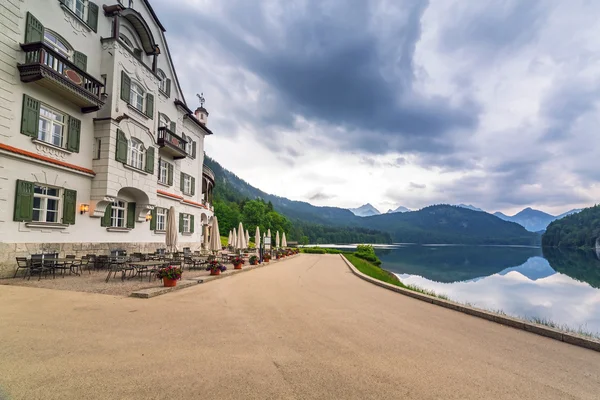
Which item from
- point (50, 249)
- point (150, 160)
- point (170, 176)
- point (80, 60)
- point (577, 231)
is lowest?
point (50, 249)

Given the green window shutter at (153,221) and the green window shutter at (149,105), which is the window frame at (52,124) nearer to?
the green window shutter at (149,105)

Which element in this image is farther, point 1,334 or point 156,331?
point 156,331

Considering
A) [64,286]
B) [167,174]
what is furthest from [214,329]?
[167,174]

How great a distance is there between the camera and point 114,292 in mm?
9336

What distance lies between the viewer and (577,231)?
112 meters

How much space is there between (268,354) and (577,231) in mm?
146089

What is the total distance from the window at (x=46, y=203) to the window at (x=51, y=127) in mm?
2052

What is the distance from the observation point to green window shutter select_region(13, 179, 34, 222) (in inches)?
468

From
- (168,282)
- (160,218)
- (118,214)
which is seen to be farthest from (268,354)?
(160,218)

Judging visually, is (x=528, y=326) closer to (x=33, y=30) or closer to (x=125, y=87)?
(x=33, y=30)

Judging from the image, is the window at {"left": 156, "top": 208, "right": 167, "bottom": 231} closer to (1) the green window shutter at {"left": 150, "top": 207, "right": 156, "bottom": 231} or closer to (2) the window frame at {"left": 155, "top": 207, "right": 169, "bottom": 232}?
(2) the window frame at {"left": 155, "top": 207, "right": 169, "bottom": 232}

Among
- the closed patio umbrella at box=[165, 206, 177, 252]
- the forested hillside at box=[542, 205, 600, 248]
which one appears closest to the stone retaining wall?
the closed patio umbrella at box=[165, 206, 177, 252]

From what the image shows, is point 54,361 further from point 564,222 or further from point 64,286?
point 564,222

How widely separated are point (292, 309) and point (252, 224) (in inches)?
2437
